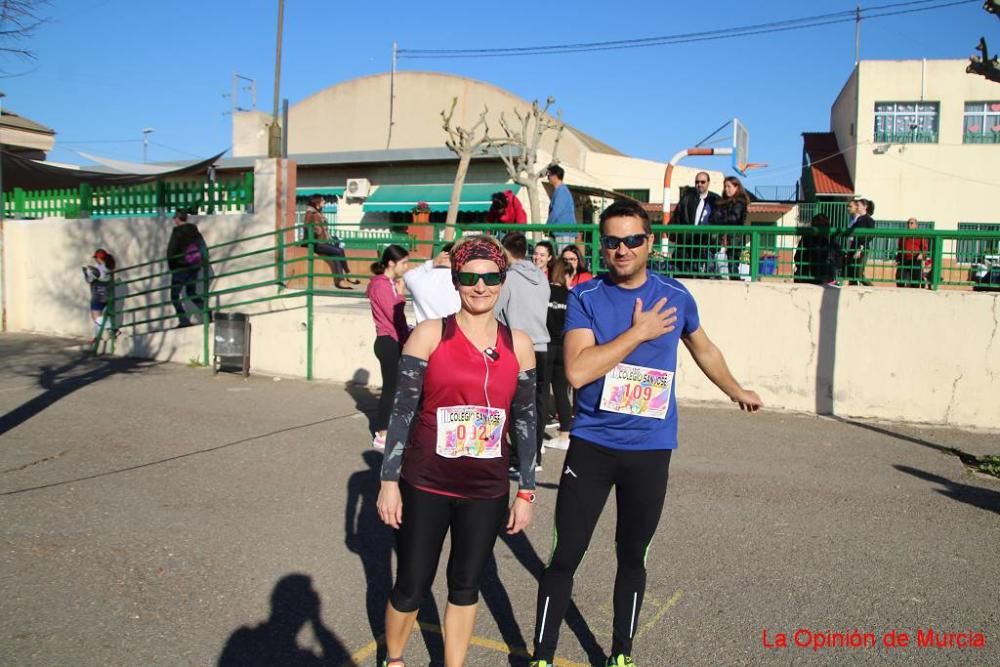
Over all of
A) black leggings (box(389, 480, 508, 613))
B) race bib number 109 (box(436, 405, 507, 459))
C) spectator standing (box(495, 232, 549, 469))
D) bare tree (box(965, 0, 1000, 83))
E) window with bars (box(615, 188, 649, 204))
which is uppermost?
window with bars (box(615, 188, 649, 204))

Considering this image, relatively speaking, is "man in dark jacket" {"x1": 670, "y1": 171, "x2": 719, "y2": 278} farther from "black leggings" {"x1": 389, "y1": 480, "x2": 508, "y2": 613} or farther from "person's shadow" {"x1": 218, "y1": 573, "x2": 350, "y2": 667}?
"black leggings" {"x1": 389, "y1": 480, "x2": 508, "y2": 613}

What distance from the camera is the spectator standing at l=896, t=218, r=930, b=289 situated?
912 centimetres

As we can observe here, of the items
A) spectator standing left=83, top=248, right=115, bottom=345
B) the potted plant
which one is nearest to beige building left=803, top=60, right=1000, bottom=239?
the potted plant

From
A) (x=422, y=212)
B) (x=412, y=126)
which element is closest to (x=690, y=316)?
(x=422, y=212)

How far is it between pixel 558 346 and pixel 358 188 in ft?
59.4

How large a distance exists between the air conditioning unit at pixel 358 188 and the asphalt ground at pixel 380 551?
656 inches

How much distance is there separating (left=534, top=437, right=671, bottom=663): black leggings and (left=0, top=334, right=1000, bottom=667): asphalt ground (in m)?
0.52

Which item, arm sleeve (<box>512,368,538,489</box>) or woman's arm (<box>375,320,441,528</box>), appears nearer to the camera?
woman's arm (<box>375,320,441,528</box>)

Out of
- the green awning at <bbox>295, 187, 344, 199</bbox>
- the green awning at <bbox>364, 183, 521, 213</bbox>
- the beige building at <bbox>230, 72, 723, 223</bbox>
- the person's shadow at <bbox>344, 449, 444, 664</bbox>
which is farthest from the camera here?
the beige building at <bbox>230, 72, 723, 223</bbox>

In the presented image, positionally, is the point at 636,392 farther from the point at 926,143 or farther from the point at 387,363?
the point at 926,143

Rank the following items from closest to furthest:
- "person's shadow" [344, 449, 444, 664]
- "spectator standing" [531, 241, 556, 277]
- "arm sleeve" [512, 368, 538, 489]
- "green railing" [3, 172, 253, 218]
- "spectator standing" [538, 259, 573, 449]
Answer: "arm sleeve" [512, 368, 538, 489] < "person's shadow" [344, 449, 444, 664] < "spectator standing" [538, 259, 573, 449] < "spectator standing" [531, 241, 556, 277] < "green railing" [3, 172, 253, 218]

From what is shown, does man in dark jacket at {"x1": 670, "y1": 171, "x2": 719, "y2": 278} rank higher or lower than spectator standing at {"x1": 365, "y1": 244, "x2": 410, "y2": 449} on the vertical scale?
higher

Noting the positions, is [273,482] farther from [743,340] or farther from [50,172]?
[50,172]

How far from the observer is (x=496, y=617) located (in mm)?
4301
